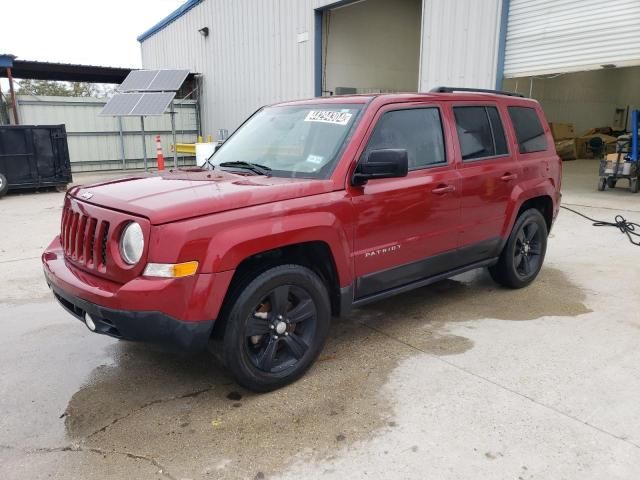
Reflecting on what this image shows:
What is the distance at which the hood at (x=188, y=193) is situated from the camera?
2.78m

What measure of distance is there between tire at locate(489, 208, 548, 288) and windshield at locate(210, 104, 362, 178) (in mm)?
2250

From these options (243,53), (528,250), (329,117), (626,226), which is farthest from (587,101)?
(329,117)

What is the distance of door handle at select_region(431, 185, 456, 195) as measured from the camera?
12.9 ft

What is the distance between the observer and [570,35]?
10.1 metres

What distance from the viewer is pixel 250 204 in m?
2.96

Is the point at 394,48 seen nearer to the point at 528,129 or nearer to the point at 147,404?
the point at 528,129

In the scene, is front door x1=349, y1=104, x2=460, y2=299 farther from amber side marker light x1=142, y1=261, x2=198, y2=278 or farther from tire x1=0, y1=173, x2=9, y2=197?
tire x1=0, y1=173, x2=9, y2=197

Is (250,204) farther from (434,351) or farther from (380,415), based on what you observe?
(434,351)

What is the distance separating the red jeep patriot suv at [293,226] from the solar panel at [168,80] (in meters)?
12.5

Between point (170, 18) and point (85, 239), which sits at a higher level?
point (170, 18)

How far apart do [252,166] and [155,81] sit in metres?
14.0

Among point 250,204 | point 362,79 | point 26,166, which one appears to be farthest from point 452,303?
point 362,79

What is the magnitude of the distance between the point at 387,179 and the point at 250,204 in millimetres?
1156

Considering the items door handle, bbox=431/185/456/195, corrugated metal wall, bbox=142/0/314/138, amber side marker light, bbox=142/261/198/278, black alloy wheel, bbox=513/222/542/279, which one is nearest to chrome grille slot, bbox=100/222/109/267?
amber side marker light, bbox=142/261/198/278
